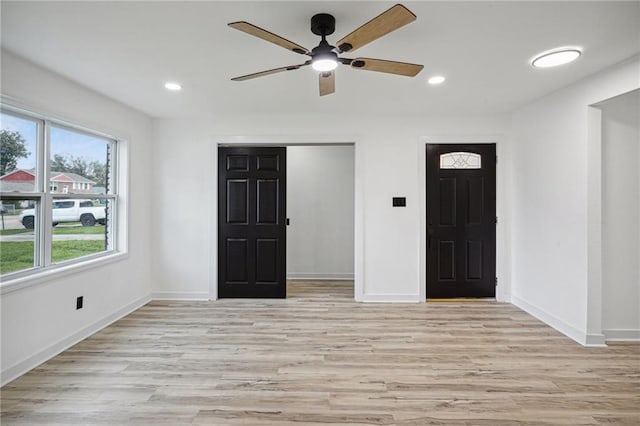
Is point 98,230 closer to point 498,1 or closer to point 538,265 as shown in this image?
point 498,1

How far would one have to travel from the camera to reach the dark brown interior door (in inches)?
177

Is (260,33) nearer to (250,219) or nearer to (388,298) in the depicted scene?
(250,219)

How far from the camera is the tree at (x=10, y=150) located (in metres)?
2.53

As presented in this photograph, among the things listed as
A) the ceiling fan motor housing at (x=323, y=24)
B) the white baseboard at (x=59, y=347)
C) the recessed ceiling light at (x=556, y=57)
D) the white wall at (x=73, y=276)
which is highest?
the recessed ceiling light at (x=556, y=57)

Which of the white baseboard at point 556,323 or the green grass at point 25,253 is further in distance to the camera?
the white baseboard at point 556,323

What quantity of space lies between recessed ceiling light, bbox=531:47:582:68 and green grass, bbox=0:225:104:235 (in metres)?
4.38

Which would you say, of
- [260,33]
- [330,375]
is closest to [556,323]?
[330,375]

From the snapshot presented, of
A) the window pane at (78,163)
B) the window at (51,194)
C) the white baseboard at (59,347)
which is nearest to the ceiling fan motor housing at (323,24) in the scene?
the window at (51,194)

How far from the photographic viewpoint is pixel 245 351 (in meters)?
2.93

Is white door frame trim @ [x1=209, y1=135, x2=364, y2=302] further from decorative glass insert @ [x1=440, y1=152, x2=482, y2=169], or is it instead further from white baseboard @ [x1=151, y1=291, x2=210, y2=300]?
decorative glass insert @ [x1=440, y1=152, x2=482, y2=169]

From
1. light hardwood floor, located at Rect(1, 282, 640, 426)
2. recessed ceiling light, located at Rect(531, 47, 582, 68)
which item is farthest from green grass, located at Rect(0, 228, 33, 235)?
recessed ceiling light, located at Rect(531, 47, 582, 68)

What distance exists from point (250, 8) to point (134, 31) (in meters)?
0.87

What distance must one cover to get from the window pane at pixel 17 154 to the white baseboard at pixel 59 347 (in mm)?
1347

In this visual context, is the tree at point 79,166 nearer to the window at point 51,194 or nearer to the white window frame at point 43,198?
the window at point 51,194
